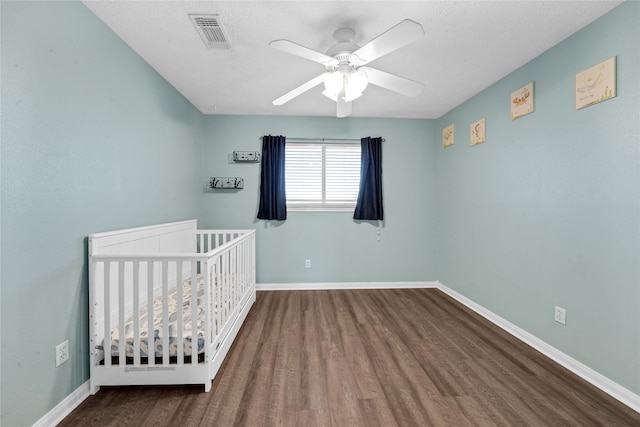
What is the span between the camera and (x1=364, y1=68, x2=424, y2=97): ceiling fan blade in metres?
1.76

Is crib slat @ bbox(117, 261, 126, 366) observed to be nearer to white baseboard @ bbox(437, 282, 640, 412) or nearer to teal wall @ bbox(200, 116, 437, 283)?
teal wall @ bbox(200, 116, 437, 283)

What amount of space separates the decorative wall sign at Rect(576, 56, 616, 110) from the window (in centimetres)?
224

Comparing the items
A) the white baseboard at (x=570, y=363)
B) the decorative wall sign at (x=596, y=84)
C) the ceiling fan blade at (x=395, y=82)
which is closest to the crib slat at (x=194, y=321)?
the ceiling fan blade at (x=395, y=82)

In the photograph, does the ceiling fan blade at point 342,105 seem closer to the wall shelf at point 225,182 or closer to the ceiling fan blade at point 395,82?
the ceiling fan blade at point 395,82

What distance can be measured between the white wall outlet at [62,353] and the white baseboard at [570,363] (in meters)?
3.21

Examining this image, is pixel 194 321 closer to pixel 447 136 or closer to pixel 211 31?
pixel 211 31

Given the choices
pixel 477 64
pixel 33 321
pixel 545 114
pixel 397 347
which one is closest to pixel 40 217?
pixel 33 321

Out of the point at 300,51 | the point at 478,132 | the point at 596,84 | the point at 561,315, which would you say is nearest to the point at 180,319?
the point at 300,51

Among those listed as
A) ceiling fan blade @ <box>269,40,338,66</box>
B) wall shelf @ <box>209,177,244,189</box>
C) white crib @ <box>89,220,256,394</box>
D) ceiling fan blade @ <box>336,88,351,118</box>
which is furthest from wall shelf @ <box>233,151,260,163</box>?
ceiling fan blade @ <box>269,40,338,66</box>

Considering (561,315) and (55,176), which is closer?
(55,176)

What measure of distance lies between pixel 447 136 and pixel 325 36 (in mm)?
2280

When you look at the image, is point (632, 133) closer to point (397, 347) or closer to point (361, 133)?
point (397, 347)

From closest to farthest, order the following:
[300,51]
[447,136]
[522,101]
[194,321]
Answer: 1. [300,51]
2. [194,321]
3. [522,101]
4. [447,136]

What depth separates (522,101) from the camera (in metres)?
Result: 2.24
